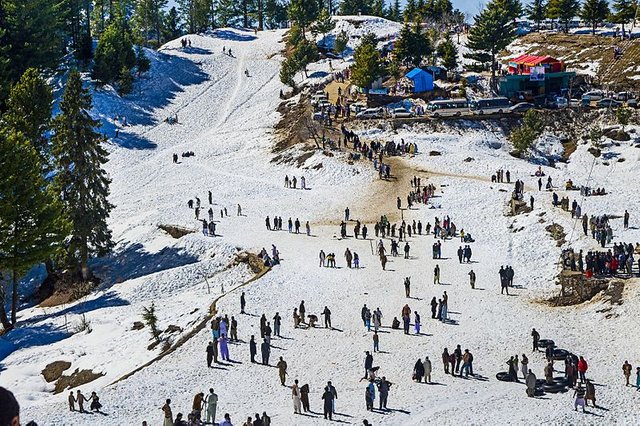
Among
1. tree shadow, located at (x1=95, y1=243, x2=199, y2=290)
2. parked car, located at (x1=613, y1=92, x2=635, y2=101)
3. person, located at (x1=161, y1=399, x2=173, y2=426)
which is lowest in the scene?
tree shadow, located at (x1=95, y1=243, x2=199, y2=290)

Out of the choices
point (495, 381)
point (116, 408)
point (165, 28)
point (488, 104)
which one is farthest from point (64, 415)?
point (165, 28)

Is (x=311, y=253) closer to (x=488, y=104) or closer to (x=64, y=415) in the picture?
(x=64, y=415)

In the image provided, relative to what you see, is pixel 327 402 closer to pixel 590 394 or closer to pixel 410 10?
pixel 590 394

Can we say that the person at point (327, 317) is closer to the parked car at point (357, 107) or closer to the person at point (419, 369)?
the person at point (419, 369)

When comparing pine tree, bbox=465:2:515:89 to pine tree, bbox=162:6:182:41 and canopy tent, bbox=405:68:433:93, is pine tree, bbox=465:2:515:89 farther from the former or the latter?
pine tree, bbox=162:6:182:41

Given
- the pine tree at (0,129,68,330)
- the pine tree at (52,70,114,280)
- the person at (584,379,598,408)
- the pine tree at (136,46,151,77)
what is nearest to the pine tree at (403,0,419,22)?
the pine tree at (136,46,151,77)

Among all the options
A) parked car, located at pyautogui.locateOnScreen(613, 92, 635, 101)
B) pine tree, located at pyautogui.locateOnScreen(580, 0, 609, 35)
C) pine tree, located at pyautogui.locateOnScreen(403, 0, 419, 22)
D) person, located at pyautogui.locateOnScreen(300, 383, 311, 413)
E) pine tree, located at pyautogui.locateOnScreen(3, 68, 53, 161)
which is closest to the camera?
person, located at pyautogui.locateOnScreen(300, 383, 311, 413)

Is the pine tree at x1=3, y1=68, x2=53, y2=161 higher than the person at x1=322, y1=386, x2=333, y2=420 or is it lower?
higher
